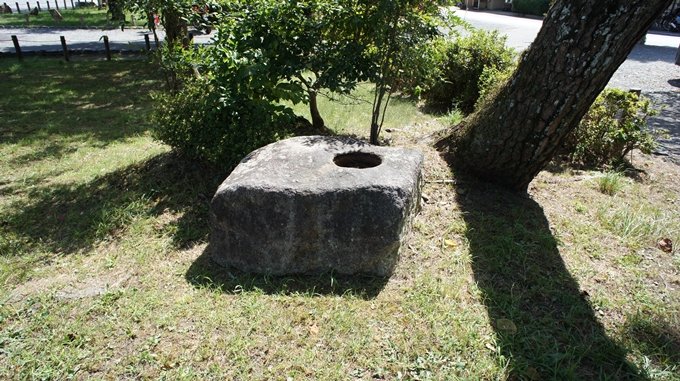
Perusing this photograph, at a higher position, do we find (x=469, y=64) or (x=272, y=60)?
(x=272, y=60)

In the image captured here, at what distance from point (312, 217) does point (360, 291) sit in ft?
2.17

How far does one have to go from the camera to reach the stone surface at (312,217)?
319 cm

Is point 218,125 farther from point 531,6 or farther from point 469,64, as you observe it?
point 531,6

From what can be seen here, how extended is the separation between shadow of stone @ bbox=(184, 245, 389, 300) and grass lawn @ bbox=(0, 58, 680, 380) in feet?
0.04

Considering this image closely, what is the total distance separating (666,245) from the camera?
375cm

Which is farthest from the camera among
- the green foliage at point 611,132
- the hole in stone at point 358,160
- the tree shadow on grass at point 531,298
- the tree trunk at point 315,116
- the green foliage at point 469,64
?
the green foliage at point 469,64

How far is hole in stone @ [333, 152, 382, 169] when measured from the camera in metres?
3.84

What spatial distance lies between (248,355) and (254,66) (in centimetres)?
278

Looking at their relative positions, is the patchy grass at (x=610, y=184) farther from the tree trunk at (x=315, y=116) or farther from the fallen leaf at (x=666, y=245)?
the tree trunk at (x=315, y=116)

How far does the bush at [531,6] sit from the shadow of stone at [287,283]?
81.7 feet

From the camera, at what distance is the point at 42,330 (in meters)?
2.89

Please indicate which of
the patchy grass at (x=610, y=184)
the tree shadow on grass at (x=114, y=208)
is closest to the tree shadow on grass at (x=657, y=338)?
the patchy grass at (x=610, y=184)

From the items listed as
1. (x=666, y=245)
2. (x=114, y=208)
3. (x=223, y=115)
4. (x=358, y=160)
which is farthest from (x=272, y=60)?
(x=666, y=245)

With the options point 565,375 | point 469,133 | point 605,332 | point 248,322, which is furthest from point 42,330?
point 469,133
